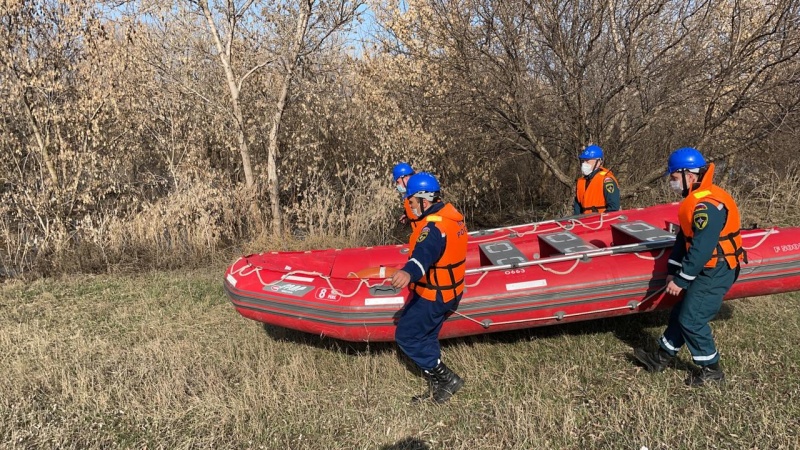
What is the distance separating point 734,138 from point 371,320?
5.46 metres

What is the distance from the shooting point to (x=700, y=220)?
9.53 ft

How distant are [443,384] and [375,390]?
50 cm

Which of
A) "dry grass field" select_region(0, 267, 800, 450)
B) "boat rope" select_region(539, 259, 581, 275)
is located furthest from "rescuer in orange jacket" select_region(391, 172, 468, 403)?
"boat rope" select_region(539, 259, 581, 275)

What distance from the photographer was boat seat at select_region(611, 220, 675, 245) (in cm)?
414

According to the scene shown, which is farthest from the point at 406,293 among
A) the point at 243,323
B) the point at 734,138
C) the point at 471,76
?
the point at 734,138

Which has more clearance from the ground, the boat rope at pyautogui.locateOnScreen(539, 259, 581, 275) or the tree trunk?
the tree trunk

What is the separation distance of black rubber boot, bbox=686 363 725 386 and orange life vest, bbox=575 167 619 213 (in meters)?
2.33

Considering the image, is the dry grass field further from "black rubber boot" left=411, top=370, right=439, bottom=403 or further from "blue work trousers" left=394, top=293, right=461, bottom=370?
"blue work trousers" left=394, top=293, right=461, bottom=370

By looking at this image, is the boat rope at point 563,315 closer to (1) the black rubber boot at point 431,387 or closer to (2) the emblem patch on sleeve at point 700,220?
(1) the black rubber boot at point 431,387

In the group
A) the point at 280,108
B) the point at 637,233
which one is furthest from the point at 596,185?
the point at 280,108

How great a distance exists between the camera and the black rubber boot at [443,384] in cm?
334

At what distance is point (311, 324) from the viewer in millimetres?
3766

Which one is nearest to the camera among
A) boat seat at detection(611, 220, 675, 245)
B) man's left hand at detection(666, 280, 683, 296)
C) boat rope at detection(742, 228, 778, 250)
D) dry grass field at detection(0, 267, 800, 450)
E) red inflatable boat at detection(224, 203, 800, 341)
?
dry grass field at detection(0, 267, 800, 450)

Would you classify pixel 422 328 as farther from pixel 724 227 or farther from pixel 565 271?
pixel 724 227
